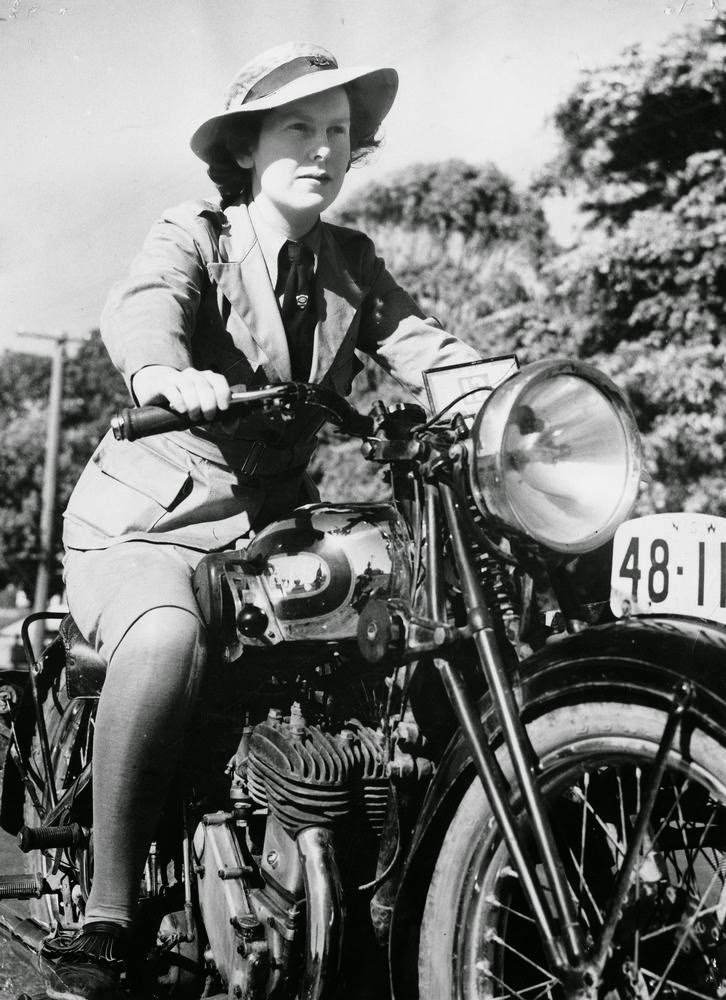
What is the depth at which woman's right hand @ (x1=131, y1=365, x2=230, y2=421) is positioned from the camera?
208 centimetres

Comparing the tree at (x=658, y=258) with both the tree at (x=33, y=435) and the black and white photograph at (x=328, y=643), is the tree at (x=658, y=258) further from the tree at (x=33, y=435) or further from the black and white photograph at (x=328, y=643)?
the tree at (x=33, y=435)

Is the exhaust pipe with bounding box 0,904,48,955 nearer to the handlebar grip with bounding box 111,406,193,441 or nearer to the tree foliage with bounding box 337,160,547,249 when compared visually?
the handlebar grip with bounding box 111,406,193,441

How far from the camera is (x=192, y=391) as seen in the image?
209cm

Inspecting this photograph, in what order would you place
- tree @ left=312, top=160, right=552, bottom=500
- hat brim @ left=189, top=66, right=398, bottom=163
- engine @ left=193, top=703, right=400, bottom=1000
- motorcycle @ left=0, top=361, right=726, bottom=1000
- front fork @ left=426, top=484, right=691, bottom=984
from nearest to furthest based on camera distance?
front fork @ left=426, top=484, right=691, bottom=984, motorcycle @ left=0, top=361, right=726, bottom=1000, engine @ left=193, top=703, right=400, bottom=1000, hat brim @ left=189, top=66, right=398, bottom=163, tree @ left=312, top=160, right=552, bottom=500

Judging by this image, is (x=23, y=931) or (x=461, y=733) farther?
(x=23, y=931)

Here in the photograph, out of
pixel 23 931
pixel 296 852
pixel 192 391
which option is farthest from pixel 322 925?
pixel 23 931

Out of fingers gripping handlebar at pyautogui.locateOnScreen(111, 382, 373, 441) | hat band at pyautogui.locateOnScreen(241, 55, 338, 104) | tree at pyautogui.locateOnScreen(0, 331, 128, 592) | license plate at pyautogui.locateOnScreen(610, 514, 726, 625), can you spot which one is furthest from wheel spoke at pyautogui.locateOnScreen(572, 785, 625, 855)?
tree at pyautogui.locateOnScreen(0, 331, 128, 592)

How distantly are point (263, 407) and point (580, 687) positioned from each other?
2.79 feet

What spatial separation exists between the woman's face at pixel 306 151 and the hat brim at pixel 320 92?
4 centimetres

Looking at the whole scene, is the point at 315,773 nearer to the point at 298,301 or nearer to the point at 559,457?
the point at 559,457

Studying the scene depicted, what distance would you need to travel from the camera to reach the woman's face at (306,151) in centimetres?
261

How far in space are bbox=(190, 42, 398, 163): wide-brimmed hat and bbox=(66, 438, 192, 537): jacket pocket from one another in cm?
84

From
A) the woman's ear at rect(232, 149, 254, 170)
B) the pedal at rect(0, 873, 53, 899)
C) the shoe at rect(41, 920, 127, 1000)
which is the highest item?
the woman's ear at rect(232, 149, 254, 170)

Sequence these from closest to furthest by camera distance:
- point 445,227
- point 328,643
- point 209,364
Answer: point 328,643 < point 209,364 < point 445,227
